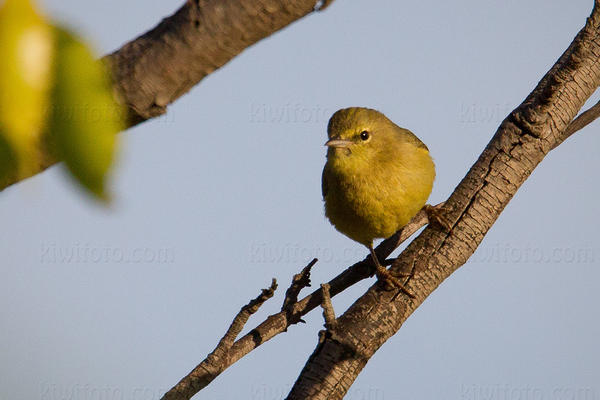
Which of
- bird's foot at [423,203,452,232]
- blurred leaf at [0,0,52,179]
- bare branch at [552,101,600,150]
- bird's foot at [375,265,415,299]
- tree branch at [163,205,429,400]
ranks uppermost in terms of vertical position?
bare branch at [552,101,600,150]

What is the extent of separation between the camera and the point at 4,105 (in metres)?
0.75

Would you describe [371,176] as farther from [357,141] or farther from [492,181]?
[492,181]

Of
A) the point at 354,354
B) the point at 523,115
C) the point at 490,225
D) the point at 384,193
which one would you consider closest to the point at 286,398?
the point at 354,354

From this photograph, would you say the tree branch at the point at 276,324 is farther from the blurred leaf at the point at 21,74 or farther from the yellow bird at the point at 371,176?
the blurred leaf at the point at 21,74

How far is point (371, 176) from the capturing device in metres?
5.58

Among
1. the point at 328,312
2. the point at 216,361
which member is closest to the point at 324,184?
the point at 328,312

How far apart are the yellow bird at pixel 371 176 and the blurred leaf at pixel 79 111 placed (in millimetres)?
4566

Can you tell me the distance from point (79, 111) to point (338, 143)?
490 centimetres

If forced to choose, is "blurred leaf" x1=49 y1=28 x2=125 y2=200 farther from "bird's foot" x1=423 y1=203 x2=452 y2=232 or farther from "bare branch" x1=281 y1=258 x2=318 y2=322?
"bird's foot" x1=423 y1=203 x2=452 y2=232

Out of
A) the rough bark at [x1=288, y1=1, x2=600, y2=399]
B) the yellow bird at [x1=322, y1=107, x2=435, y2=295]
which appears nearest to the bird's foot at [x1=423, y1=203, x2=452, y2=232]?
the rough bark at [x1=288, y1=1, x2=600, y2=399]

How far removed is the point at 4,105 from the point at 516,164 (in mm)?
4269

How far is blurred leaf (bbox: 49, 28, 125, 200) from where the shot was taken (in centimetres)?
77

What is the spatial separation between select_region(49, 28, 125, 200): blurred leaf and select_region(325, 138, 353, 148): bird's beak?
4.79 meters

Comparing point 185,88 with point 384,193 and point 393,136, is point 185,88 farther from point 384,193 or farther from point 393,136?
point 393,136
